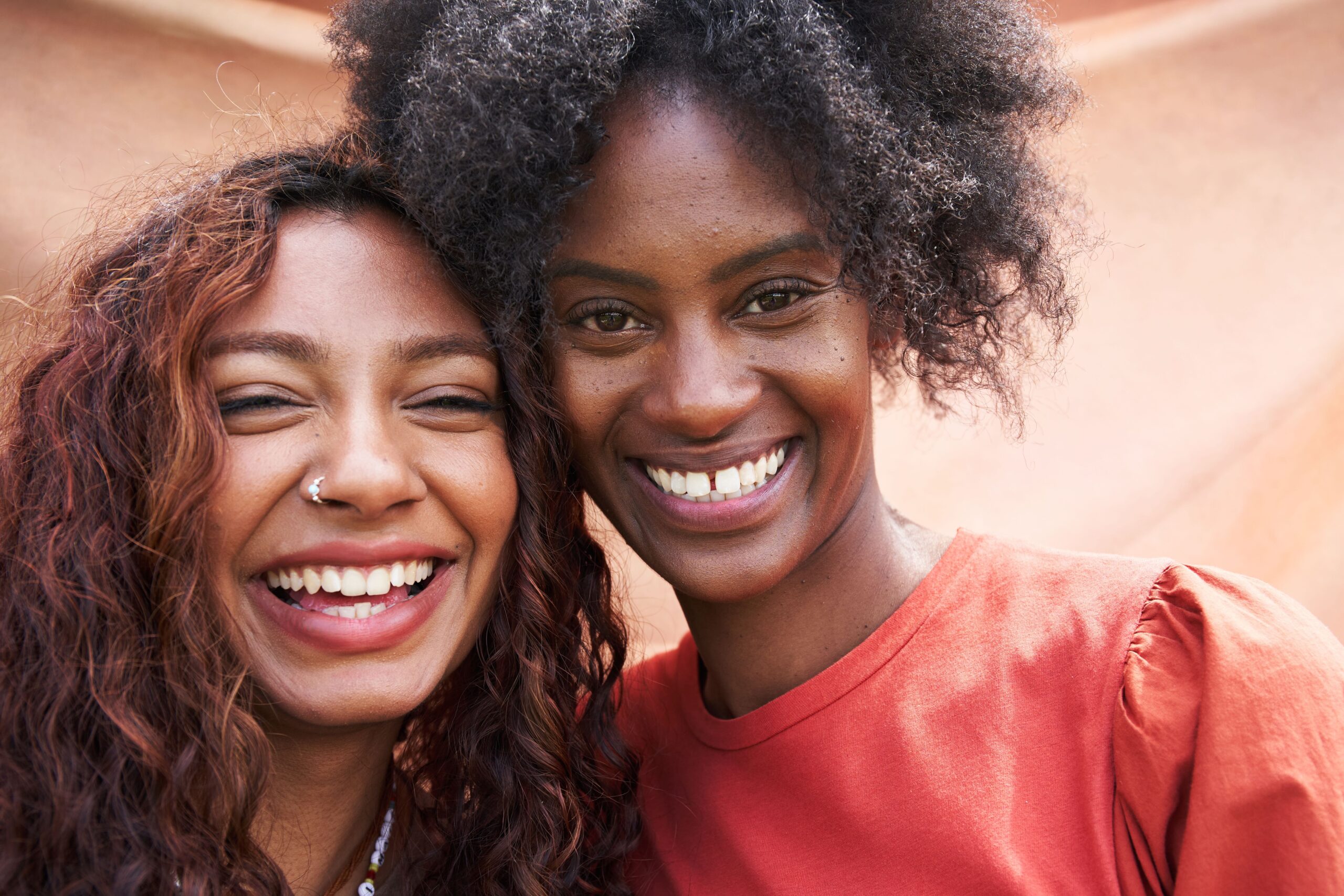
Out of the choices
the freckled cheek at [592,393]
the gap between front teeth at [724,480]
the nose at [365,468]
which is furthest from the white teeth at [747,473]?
the nose at [365,468]

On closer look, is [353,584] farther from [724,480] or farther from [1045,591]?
[1045,591]

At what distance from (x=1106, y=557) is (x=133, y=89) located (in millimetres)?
3174

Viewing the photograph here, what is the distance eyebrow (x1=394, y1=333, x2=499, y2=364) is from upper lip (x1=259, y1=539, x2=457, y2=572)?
0.31 m

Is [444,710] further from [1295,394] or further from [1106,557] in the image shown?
[1295,394]

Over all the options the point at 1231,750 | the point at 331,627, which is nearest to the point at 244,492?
the point at 331,627

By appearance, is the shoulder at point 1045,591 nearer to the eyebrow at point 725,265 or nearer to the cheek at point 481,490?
the eyebrow at point 725,265

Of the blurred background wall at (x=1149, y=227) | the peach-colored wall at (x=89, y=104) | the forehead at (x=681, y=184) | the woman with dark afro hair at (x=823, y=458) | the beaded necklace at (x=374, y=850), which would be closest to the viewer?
the woman with dark afro hair at (x=823, y=458)

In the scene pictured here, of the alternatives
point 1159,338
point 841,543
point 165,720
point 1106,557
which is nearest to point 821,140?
point 841,543

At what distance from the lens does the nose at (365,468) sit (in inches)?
68.4

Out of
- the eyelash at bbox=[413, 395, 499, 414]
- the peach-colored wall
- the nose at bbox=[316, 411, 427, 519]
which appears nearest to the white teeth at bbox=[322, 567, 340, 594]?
the nose at bbox=[316, 411, 427, 519]

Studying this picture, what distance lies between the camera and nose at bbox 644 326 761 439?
1837 millimetres

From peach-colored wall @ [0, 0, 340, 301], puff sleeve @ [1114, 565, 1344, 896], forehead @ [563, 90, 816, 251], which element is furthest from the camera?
peach-colored wall @ [0, 0, 340, 301]

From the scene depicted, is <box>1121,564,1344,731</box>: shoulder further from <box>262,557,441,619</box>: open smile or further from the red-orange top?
<box>262,557,441,619</box>: open smile

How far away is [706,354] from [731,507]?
291 mm
